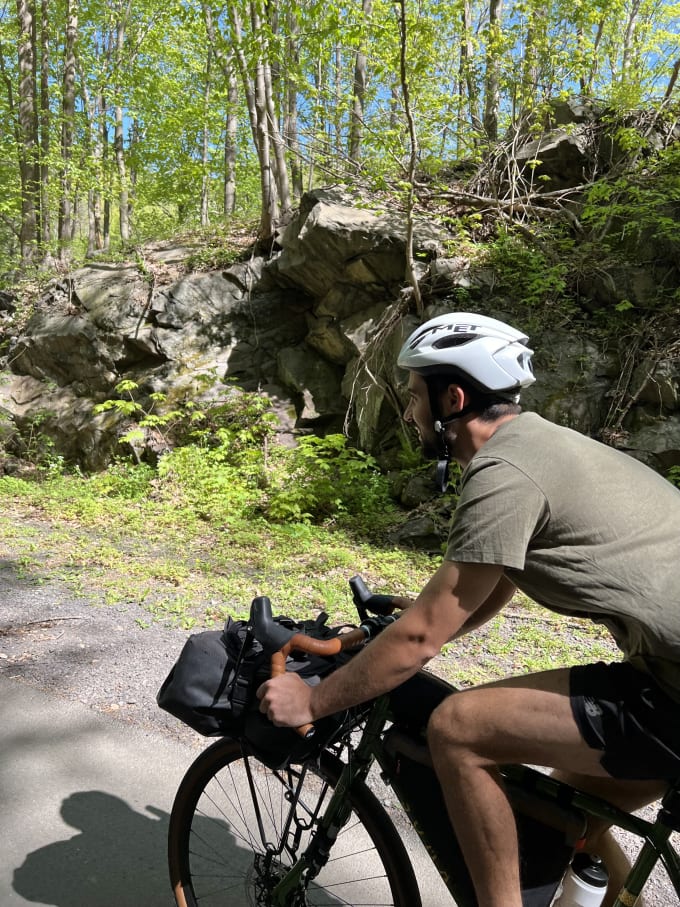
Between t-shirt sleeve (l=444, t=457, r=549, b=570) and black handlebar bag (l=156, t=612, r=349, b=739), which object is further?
black handlebar bag (l=156, t=612, r=349, b=739)

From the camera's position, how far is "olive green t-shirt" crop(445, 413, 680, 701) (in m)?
1.59

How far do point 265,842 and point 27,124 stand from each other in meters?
17.6

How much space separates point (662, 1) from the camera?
20.0 m

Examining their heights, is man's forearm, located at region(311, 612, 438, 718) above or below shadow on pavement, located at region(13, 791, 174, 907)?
above

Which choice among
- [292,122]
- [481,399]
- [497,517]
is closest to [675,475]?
[481,399]

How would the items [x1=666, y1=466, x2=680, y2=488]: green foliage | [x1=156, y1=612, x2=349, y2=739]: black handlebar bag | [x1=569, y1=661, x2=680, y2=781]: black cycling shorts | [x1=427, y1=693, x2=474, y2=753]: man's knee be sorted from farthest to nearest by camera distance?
[x1=666, y1=466, x2=680, y2=488]: green foliage, [x1=156, y1=612, x2=349, y2=739]: black handlebar bag, [x1=427, y1=693, x2=474, y2=753]: man's knee, [x1=569, y1=661, x2=680, y2=781]: black cycling shorts

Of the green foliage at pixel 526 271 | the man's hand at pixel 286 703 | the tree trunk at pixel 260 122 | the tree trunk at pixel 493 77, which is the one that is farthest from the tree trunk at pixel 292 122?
the man's hand at pixel 286 703

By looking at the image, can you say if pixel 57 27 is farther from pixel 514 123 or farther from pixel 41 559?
pixel 41 559

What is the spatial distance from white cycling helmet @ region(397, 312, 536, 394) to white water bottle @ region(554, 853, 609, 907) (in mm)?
1408

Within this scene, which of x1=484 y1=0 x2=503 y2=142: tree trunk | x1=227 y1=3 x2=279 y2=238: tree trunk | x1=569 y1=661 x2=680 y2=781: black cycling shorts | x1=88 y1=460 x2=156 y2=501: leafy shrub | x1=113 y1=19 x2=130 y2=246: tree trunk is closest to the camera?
x1=569 y1=661 x2=680 y2=781: black cycling shorts

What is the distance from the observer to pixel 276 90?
11.9 m

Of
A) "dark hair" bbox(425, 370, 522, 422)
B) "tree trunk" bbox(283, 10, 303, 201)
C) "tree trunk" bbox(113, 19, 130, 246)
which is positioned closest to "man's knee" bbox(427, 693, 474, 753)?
"dark hair" bbox(425, 370, 522, 422)

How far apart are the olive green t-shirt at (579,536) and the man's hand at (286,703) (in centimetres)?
61

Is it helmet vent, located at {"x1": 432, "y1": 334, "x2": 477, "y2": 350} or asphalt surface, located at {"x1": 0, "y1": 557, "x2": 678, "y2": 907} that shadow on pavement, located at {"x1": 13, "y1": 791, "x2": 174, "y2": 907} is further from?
helmet vent, located at {"x1": 432, "y1": 334, "x2": 477, "y2": 350}
